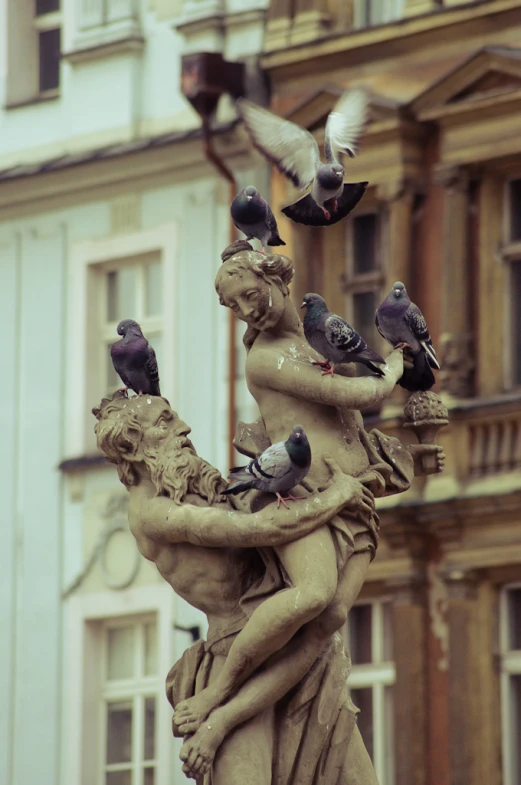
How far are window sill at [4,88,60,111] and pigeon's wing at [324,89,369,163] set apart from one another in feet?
46.0

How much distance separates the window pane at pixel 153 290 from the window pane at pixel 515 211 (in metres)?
3.68

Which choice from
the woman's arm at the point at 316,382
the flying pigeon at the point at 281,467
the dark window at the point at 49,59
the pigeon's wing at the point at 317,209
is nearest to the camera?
the flying pigeon at the point at 281,467

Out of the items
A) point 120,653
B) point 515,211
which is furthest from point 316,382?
point 120,653

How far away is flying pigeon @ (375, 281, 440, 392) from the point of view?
1059 cm

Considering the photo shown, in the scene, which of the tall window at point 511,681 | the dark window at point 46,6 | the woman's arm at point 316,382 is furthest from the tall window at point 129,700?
the woman's arm at point 316,382

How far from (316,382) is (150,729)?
15.0m

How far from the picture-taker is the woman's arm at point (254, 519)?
32.7 feet

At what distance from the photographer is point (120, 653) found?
996 inches

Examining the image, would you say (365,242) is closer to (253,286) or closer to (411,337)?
(411,337)

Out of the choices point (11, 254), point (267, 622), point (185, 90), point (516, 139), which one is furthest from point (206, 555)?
point (11, 254)

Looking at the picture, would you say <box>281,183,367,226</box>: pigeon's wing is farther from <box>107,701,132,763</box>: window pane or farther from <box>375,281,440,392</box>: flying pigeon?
<box>107,701,132,763</box>: window pane

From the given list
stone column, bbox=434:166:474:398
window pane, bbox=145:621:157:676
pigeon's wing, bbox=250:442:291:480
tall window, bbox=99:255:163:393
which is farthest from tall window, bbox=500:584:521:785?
pigeon's wing, bbox=250:442:291:480

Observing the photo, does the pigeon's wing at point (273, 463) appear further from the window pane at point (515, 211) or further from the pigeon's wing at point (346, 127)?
the window pane at point (515, 211)

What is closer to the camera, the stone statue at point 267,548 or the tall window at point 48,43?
the stone statue at point 267,548
